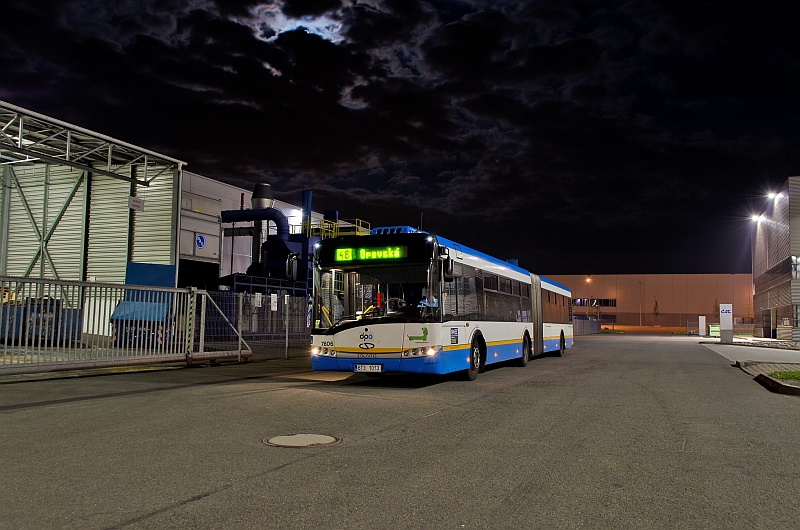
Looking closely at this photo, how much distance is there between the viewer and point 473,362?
14.0m

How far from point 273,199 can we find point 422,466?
33577 millimetres

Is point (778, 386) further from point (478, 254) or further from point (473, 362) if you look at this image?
point (478, 254)

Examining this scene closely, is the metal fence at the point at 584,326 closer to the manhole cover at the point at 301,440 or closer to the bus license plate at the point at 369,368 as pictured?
the bus license plate at the point at 369,368

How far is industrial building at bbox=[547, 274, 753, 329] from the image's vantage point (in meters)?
89.4

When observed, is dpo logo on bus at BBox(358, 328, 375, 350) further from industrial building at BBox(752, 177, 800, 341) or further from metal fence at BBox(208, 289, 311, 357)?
industrial building at BBox(752, 177, 800, 341)

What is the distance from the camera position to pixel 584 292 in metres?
99.0

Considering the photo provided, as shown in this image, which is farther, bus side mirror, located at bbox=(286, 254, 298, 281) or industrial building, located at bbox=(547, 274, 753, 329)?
industrial building, located at bbox=(547, 274, 753, 329)

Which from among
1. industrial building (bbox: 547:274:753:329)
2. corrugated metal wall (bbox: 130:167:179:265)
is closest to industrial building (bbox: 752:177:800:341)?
industrial building (bbox: 547:274:753:329)

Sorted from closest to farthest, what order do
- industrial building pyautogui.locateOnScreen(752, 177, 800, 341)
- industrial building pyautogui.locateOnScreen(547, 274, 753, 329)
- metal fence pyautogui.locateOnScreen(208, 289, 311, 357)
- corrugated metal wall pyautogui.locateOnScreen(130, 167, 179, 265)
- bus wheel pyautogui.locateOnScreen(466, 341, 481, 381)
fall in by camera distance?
bus wheel pyautogui.locateOnScreen(466, 341, 481, 381), metal fence pyautogui.locateOnScreen(208, 289, 311, 357), corrugated metal wall pyautogui.locateOnScreen(130, 167, 179, 265), industrial building pyautogui.locateOnScreen(752, 177, 800, 341), industrial building pyautogui.locateOnScreen(547, 274, 753, 329)

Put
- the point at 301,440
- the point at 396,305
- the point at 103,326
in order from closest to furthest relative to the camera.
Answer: the point at 301,440
the point at 396,305
the point at 103,326

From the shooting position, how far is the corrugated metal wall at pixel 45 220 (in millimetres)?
28828

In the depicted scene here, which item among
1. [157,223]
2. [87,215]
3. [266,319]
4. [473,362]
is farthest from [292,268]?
[87,215]

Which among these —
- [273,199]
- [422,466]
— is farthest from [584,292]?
[422,466]

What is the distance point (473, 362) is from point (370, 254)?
3.50m
